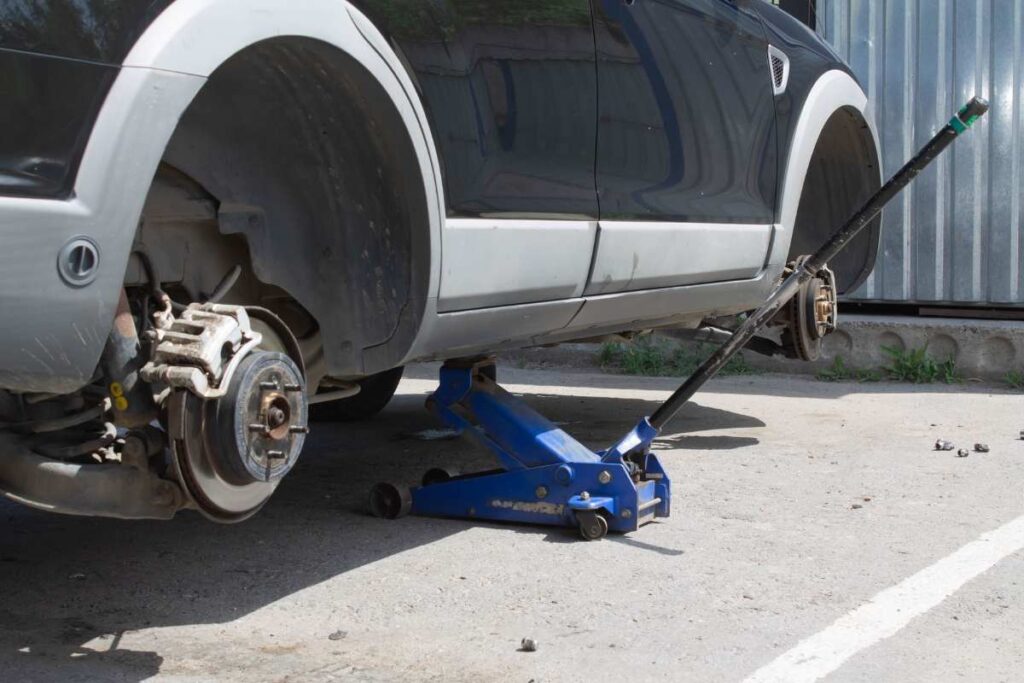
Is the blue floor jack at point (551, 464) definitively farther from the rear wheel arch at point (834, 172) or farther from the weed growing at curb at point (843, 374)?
the weed growing at curb at point (843, 374)

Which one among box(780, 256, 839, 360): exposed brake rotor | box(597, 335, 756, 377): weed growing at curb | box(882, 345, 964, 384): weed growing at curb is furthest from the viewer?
box(597, 335, 756, 377): weed growing at curb

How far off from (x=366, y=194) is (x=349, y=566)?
A: 3.38ft

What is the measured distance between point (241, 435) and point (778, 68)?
9.71 feet

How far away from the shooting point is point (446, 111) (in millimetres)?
3121

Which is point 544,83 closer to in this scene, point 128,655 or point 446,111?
point 446,111

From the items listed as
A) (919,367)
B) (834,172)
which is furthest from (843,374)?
(834,172)

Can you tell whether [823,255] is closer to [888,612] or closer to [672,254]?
[672,254]

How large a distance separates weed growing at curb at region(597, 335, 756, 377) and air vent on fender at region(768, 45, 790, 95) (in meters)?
3.04

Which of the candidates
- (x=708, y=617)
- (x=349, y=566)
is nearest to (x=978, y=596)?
(x=708, y=617)

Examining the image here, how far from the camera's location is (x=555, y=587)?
11.0 feet

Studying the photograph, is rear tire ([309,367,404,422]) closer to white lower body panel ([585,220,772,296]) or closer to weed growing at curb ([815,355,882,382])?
white lower body panel ([585,220,772,296])

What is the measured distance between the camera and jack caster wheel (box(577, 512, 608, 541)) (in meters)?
3.72

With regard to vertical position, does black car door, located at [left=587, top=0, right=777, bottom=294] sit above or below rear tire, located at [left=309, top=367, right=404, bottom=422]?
above

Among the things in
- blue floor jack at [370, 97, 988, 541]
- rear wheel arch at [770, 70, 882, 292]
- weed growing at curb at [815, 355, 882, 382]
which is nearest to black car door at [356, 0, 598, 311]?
blue floor jack at [370, 97, 988, 541]
